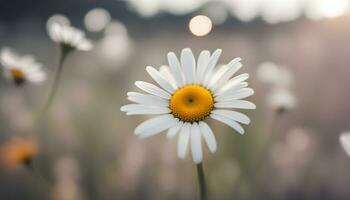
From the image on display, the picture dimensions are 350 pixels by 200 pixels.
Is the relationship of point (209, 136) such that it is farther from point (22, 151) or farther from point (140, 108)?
point (22, 151)

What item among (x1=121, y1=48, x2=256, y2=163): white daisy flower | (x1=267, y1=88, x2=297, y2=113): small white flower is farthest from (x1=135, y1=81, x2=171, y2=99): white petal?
(x1=267, y1=88, x2=297, y2=113): small white flower

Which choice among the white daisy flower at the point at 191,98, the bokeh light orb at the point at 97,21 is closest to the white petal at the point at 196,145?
the white daisy flower at the point at 191,98

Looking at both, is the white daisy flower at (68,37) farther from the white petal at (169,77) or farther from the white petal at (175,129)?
the white petal at (175,129)

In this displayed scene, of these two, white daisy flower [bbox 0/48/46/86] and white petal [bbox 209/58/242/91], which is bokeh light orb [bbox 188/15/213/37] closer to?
white daisy flower [bbox 0/48/46/86]

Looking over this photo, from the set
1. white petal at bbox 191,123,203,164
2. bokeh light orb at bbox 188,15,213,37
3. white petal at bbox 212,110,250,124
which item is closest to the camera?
white petal at bbox 191,123,203,164

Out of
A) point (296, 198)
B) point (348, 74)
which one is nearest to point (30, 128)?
point (296, 198)

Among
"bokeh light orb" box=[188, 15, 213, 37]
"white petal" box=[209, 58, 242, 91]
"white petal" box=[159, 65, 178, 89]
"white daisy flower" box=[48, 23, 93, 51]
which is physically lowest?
"white petal" box=[209, 58, 242, 91]

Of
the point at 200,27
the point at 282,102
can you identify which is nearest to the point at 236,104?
the point at 282,102
